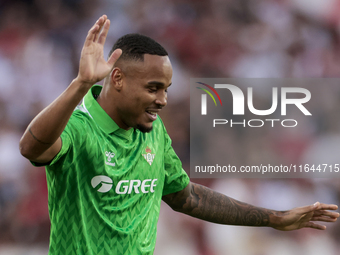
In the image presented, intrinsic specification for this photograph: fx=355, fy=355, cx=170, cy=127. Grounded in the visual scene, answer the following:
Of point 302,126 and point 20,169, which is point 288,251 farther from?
point 20,169

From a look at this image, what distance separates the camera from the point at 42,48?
255cm

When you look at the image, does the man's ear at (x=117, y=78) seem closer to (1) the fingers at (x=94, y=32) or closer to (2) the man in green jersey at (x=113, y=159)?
(2) the man in green jersey at (x=113, y=159)

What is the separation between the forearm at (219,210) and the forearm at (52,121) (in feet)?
2.61

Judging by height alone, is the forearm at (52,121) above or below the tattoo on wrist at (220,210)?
above

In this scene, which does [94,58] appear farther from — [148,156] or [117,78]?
[148,156]

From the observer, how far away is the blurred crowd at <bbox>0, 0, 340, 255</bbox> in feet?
8.32

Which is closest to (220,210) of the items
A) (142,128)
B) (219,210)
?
(219,210)

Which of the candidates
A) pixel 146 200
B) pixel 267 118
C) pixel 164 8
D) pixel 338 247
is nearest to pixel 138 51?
pixel 146 200

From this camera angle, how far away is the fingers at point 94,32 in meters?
0.94

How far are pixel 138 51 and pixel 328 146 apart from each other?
1.86 meters

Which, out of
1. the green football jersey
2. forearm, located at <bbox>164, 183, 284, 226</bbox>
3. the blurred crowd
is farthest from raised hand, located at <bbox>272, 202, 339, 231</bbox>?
the blurred crowd

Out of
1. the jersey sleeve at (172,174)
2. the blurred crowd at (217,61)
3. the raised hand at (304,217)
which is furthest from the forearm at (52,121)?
the blurred crowd at (217,61)

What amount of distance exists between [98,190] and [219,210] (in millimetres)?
647

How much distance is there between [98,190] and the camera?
1172mm
